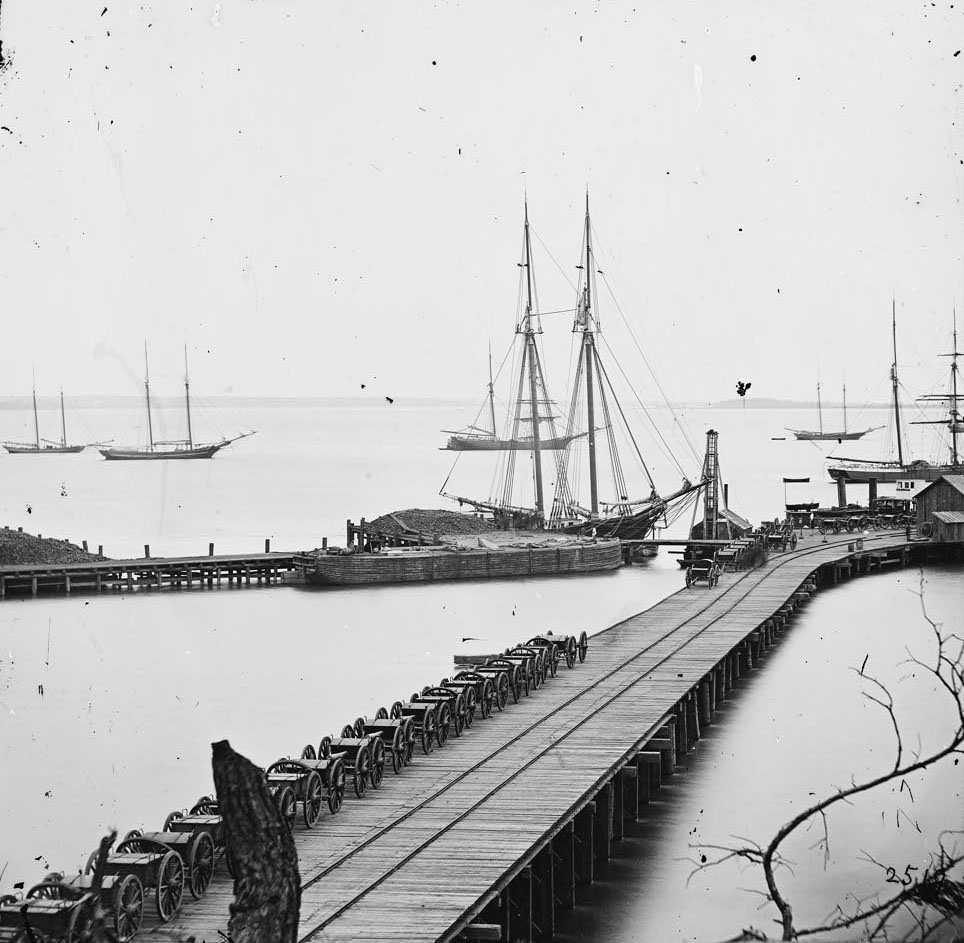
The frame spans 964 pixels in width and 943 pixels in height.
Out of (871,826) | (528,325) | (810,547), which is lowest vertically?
(871,826)

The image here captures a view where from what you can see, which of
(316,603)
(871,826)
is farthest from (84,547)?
(871,826)

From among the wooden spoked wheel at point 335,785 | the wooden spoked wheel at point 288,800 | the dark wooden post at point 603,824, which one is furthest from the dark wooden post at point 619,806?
the wooden spoked wheel at point 288,800

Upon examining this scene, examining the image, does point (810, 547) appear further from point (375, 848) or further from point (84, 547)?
point (375, 848)

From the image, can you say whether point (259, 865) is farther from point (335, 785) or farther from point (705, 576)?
point (705, 576)

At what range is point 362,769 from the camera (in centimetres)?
2586

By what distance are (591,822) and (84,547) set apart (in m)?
63.7

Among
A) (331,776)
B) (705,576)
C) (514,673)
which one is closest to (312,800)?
(331,776)

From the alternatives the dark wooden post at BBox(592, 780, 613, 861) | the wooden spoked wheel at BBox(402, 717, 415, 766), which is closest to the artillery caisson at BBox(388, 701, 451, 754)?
the wooden spoked wheel at BBox(402, 717, 415, 766)

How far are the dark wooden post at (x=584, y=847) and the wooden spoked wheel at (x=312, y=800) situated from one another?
5.07 m

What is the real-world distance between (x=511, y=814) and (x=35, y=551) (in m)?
62.9

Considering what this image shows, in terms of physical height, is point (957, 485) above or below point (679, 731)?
above

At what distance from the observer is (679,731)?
120ft

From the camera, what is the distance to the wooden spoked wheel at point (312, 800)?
924 inches

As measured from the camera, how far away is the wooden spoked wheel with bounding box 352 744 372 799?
84.0ft
